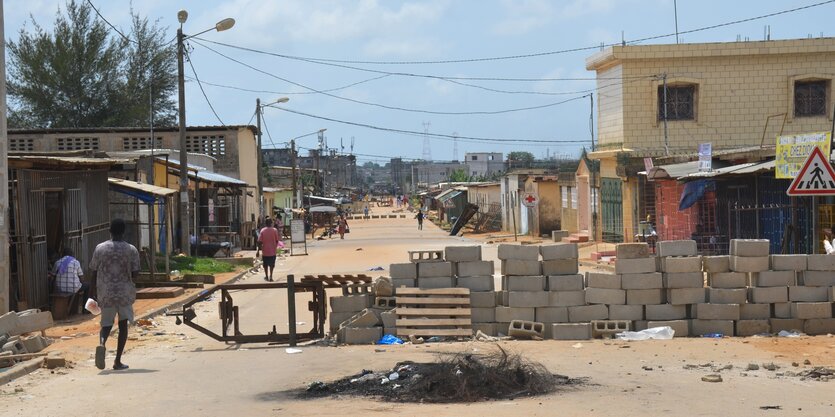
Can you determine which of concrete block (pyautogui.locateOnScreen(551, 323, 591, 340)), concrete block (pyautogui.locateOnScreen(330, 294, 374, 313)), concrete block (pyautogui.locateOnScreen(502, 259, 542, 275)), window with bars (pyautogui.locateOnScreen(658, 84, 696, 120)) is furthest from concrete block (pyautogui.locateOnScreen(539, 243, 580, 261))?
window with bars (pyautogui.locateOnScreen(658, 84, 696, 120))

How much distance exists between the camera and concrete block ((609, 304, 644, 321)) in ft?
49.2

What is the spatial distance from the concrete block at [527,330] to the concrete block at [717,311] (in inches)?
88.6

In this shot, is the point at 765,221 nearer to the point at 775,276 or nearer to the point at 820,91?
the point at 775,276

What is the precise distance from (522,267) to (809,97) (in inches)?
1198

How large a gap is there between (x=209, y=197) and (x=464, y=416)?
3662cm

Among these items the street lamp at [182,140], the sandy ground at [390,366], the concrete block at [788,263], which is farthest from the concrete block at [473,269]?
the street lamp at [182,140]

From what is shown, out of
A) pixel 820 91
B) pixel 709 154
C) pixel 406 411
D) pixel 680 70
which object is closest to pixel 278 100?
pixel 680 70

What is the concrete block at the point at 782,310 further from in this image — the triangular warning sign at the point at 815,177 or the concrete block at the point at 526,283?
the concrete block at the point at 526,283

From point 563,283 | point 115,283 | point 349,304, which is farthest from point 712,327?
point 115,283

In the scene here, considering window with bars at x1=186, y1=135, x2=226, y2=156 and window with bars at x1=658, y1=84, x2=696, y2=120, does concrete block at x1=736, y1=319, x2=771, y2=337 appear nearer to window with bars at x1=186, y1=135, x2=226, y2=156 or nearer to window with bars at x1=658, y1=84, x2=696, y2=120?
window with bars at x1=658, y1=84, x2=696, y2=120

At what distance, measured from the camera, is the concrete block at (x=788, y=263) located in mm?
15003

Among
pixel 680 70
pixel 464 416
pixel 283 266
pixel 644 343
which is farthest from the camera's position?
pixel 680 70

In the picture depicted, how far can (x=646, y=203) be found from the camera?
123 ft

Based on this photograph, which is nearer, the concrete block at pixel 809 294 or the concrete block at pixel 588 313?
the concrete block at pixel 588 313
